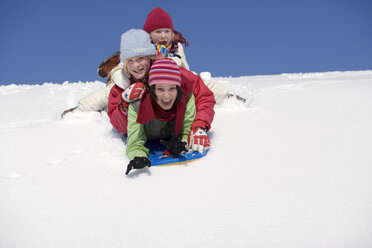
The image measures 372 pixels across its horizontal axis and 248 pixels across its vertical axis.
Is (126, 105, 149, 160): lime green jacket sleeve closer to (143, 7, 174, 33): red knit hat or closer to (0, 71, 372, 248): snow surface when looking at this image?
(0, 71, 372, 248): snow surface

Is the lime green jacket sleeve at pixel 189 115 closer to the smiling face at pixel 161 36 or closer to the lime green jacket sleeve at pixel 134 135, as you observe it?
the lime green jacket sleeve at pixel 134 135

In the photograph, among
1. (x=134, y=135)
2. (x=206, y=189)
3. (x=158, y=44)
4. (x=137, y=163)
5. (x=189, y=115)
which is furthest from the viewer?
(x=158, y=44)

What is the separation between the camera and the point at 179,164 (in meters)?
2.00

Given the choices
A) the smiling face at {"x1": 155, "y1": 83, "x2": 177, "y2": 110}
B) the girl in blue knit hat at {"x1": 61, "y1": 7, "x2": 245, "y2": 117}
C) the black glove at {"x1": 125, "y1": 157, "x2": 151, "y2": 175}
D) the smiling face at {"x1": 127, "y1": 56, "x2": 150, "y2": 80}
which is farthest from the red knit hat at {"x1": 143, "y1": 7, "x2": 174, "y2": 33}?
the black glove at {"x1": 125, "y1": 157, "x2": 151, "y2": 175}

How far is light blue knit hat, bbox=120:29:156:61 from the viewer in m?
2.12

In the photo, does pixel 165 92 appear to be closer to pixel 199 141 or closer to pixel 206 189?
A: pixel 199 141

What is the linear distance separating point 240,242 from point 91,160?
1.25m

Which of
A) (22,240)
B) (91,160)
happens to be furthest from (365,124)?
(22,240)

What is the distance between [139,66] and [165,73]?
343 millimetres

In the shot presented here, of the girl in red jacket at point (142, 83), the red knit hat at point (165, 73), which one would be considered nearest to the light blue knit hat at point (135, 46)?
the girl in red jacket at point (142, 83)

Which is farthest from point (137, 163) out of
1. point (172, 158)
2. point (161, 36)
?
point (161, 36)

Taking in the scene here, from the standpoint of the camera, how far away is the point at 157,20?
318cm

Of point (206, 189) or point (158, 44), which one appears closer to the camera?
point (206, 189)

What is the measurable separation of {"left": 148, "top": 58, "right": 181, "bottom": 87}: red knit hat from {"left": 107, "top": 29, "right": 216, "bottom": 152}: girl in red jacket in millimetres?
155
